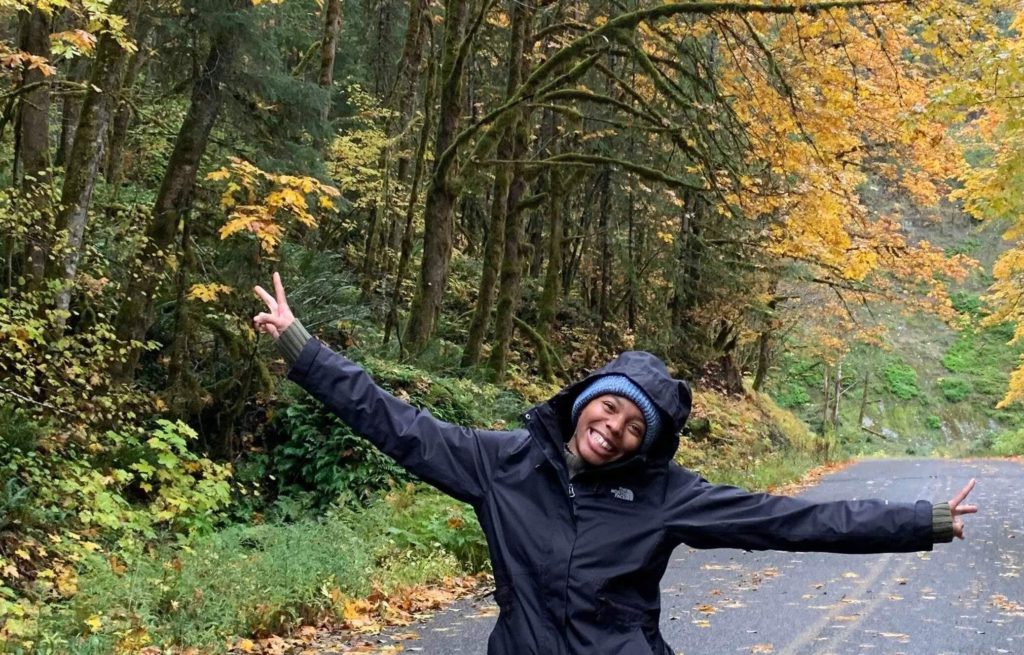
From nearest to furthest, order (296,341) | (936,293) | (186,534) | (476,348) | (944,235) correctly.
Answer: (296,341) < (186,534) < (476,348) < (936,293) < (944,235)

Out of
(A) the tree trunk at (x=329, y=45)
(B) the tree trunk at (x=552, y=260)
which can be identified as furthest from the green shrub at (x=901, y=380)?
(A) the tree trunk at (x=329, y=45)

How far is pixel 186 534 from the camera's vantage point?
386 inches

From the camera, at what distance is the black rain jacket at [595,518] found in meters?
2.80

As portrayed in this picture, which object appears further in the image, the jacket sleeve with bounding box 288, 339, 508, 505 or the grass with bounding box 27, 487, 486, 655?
the grass with bounding box 27, 487, 486, 655

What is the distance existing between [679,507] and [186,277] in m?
11.0

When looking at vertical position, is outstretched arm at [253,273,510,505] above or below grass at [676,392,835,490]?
above

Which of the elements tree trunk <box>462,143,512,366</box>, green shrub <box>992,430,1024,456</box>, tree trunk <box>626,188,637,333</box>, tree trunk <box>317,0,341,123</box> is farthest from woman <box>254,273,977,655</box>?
green shrub <box>992,430,1024,456</box>

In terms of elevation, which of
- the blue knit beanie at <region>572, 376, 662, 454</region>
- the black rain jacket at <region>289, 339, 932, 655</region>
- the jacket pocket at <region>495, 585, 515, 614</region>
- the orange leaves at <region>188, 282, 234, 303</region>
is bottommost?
the jacket pocket at <region>495, 585, 515, 614</region>

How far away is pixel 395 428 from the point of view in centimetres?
306

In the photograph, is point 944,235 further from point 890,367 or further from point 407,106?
point 407,106

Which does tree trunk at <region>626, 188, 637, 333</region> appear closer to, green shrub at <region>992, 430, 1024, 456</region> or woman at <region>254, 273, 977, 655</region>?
woman at <region>254, 273, 977, 655</region>

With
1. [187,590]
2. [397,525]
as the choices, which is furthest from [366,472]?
[187,590]

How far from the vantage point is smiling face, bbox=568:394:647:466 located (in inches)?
114

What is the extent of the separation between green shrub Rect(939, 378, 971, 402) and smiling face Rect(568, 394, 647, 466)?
217 ft
